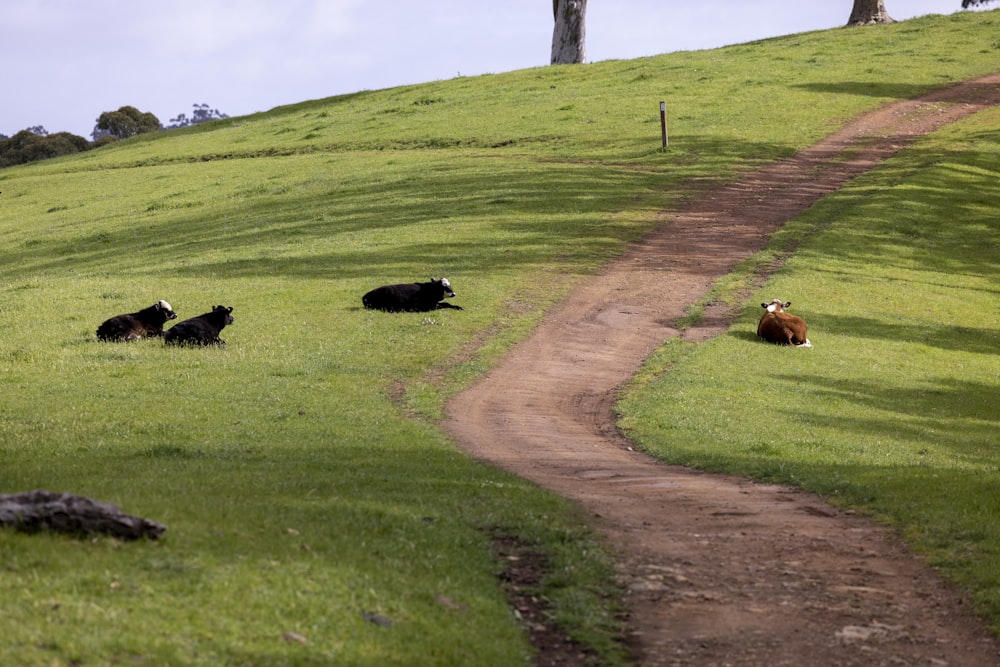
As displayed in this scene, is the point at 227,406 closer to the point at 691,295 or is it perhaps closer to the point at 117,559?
the point at 117,559

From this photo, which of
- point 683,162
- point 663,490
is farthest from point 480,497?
point 683,162

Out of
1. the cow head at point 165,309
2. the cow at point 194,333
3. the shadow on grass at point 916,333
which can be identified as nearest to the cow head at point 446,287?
the cow at point 194,333

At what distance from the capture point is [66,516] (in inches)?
357

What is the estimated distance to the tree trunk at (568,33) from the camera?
70562 mm

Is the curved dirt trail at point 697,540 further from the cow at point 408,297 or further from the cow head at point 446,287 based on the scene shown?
the cow at point 408,297

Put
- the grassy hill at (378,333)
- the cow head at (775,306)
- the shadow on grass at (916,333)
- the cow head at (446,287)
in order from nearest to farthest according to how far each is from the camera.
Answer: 1. the grassy hill at (378,333)
2. the cow head at (775,306)
3. the shadow on grass at (916,333)
4. the cow head at (446,287)

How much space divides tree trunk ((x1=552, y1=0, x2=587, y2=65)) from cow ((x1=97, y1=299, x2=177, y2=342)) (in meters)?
49.8

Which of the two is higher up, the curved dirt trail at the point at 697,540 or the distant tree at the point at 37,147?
the distant tree at the point at 37,147

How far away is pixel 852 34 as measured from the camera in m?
69.4

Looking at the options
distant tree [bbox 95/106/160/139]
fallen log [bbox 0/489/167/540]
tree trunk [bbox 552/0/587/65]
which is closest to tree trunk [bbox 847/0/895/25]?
tree trunk [bbox 552/0/587/65]

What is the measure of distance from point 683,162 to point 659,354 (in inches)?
942

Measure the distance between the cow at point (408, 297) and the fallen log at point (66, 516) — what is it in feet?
60.1

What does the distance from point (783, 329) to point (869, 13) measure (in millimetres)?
54941

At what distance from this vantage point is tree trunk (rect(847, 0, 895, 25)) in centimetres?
7306
